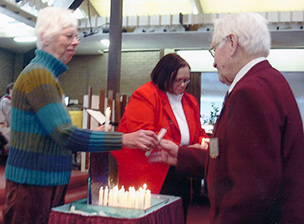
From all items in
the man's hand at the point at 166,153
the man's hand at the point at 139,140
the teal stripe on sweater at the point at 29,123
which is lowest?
the man's hand at the point at 166,153

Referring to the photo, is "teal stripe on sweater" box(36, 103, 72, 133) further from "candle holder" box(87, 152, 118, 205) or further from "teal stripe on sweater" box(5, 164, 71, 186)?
"candle holder" box(87, 152, 118, 205)

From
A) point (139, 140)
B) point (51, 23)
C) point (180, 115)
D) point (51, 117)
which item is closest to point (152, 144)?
point (139, 140)

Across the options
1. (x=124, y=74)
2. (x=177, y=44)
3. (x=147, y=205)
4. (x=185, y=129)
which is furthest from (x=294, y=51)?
(x=147, y=205)

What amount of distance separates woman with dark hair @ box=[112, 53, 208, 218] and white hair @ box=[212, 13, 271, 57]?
3.78 ft

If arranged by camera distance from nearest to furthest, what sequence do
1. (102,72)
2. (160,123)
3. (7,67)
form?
(160,123), (102,72), (7,67)

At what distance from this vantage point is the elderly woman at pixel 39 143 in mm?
1519

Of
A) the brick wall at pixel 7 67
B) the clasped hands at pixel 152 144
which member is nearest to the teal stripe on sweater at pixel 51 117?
the clasped hands at pixel 152 144

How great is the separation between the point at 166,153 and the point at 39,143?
0.72 meters

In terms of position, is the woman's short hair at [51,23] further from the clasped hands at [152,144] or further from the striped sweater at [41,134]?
the clasped hands at [152,144]

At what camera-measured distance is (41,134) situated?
5.08 feet

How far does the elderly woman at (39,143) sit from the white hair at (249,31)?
650mm

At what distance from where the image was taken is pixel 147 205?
189cm

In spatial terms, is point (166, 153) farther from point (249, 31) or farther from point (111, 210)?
point (249, 31)

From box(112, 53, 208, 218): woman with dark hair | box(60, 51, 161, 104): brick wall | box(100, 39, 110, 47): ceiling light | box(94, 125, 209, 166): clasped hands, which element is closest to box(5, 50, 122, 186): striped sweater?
box(94, 125, 209, 166): clasped hands
